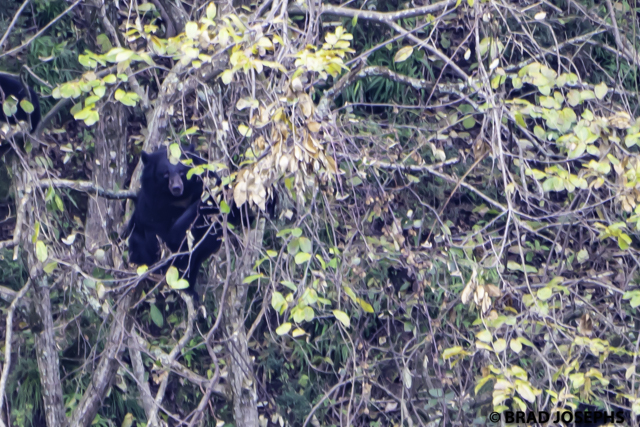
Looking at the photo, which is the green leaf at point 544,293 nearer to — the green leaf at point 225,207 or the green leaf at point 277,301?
the green leaf at point 277,301

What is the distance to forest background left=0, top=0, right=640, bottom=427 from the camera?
2.69 m

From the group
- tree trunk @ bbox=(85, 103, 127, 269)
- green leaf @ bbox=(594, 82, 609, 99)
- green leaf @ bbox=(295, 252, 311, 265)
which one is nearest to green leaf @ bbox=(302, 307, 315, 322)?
green leaf @ bbox=(295, 252, 311, 265)

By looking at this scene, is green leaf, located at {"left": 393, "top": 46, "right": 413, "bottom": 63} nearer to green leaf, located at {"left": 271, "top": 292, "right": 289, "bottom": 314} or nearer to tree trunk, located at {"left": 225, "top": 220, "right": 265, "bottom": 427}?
green leaf, located at {"left": 271, "top": 292, "right": 289, "bottom": 314}

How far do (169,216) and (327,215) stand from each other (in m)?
1.28

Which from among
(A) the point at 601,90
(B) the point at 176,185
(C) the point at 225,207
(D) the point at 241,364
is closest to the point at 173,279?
(C) the point at 225,207

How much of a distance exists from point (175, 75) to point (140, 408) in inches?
94.7

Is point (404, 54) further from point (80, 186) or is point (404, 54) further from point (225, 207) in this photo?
point (80, 186)

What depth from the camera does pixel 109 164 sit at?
161 inches

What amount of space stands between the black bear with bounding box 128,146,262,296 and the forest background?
0.12 m

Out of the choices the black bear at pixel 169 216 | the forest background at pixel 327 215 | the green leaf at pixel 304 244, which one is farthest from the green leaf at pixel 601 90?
the black bear at pixel 169 216

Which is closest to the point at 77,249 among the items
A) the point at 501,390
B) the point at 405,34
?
the point at 405,34

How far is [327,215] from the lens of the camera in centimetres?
338

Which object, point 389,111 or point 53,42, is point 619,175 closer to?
point 389,111

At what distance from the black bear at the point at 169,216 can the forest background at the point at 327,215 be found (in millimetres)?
118
